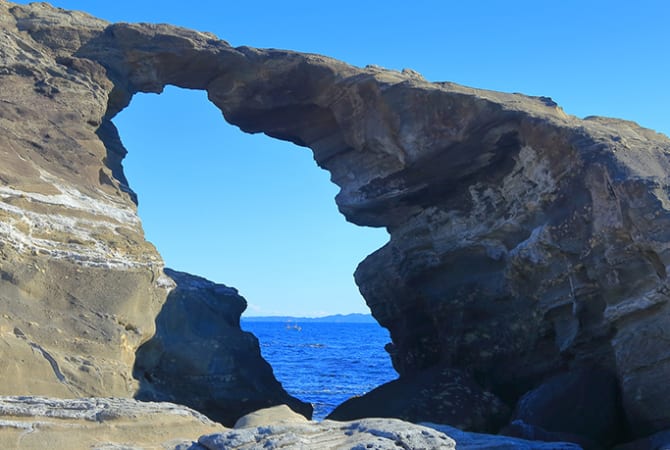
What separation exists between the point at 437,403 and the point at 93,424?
25.5 feet

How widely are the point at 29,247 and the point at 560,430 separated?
8823mm

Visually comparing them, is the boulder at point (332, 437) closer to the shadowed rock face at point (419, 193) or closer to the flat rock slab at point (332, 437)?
the flat rock slab at point (332, 437)

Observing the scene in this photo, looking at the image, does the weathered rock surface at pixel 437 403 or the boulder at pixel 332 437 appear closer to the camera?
the boulder at pixel 332 437

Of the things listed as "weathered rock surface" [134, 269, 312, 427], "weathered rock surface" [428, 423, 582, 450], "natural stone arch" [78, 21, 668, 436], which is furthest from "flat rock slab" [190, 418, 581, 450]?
"natural stone arch" [78, 21, 668, 436]

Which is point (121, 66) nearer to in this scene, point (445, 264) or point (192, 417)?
point (445, 264)

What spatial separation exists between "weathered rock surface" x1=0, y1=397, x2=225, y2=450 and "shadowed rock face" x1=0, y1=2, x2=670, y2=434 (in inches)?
103

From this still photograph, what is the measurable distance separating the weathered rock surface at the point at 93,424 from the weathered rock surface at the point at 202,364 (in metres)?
4.29

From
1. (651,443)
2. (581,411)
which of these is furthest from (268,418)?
(581,411)

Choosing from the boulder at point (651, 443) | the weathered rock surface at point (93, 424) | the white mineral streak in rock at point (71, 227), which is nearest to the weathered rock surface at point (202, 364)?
the white mineral streak in rock at point (71, 227)

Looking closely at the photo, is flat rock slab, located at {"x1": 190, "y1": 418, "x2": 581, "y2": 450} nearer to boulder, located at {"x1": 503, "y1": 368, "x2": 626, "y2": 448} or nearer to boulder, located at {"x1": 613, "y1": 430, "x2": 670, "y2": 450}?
boulder, located at {"x1": 613, "y1": 430, "x2": 670, "y2": 450}

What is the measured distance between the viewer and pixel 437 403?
47.0 ft

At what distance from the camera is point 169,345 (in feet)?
46.7

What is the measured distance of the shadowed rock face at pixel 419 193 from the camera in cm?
1223

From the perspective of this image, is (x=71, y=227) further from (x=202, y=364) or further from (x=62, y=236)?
(x=202, y=364)
